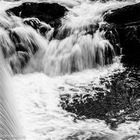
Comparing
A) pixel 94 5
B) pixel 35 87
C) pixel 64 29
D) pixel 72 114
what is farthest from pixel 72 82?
pixel 94 5

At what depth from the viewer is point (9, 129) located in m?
4.65

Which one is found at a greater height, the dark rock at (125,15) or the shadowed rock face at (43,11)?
→ the shadowed rock face at (43,11)

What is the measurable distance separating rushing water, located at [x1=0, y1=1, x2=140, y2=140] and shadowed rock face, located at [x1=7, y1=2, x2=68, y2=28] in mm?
265

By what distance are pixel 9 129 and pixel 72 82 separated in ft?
9.83

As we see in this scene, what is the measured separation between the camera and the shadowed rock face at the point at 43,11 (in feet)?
31.0

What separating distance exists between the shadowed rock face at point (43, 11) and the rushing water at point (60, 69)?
265 mm

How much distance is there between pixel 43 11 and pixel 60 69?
2366 mm

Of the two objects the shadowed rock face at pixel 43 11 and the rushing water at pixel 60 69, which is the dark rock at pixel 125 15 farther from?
the shadowed rock face at pixel 43 11

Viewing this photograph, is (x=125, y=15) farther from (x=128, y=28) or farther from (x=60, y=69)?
(x=60, y=69)

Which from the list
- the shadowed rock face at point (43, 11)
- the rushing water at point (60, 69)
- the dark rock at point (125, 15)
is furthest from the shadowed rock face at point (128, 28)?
the shadowed rock face at point (43, 11)

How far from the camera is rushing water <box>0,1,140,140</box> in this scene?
5629 mm

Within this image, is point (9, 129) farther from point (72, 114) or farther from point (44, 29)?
point (44, 29)

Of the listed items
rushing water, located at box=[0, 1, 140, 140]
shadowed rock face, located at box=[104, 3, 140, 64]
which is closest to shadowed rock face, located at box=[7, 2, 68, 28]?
rushing water, located at box=[0, 1, 140, 140]

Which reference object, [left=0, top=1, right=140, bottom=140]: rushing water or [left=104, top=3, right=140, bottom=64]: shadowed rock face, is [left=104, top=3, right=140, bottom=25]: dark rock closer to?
[left=104, top=3, right=140, bottom=64]: shadowed rock face
